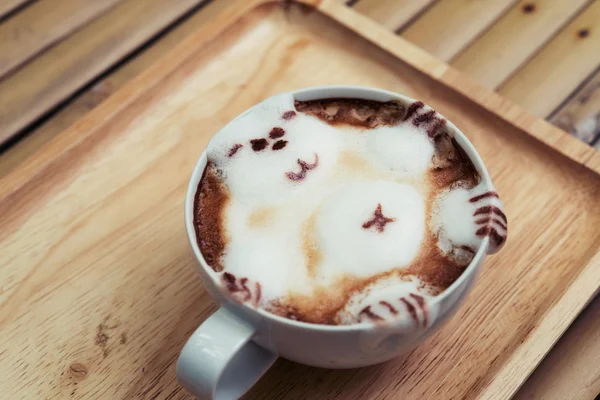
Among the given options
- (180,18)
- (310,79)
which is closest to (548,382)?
(310,79)

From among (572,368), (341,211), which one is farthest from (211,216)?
(572,368)

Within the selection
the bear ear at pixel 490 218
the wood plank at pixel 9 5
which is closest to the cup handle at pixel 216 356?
the bear ear at pixel 490 218

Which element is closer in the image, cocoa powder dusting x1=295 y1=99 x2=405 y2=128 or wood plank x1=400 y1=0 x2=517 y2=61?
cocoa powder dusting x1=295 y1=99 x2=405 y2=128

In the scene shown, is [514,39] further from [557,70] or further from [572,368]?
[572,368]

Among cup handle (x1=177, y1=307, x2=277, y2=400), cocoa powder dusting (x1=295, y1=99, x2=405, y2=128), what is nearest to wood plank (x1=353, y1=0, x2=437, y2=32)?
cocoa powder dusting (x1=295, y1=99, x2=405, y2=128)

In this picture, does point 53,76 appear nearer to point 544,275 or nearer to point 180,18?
point 180,18

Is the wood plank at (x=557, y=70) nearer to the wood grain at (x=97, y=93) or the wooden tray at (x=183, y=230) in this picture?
the wooden tray at (x=183, y=230)

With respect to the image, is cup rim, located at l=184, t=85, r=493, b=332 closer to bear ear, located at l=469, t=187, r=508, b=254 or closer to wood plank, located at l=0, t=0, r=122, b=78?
bear ear, located at l=469, t=187, r=508, b=254
